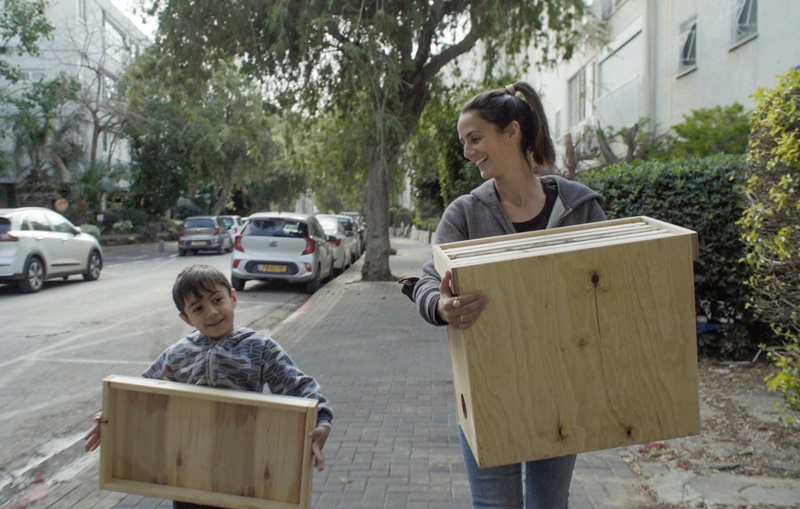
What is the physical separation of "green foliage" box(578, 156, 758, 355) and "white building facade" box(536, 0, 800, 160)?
1.63 metres

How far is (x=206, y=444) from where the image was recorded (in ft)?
Answer: 7.47

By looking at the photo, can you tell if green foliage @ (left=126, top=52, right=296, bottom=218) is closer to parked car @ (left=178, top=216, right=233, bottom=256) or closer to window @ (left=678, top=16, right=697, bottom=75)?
parked car @ (left=178, top=216, right=233, bottom=256)

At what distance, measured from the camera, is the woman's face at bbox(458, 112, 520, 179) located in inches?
92.4

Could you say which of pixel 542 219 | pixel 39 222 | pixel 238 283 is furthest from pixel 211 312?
pixel 39 222

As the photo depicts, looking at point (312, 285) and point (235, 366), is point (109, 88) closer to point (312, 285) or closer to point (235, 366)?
point (312, 285)

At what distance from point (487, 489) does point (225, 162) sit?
38596mm

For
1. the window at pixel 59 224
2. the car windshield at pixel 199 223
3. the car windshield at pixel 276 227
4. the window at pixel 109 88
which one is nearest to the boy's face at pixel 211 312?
the car windshield at pixel 276 227

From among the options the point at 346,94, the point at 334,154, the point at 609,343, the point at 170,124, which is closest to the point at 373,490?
the point at 609,343

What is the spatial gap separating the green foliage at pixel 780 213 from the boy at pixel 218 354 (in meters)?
2.84

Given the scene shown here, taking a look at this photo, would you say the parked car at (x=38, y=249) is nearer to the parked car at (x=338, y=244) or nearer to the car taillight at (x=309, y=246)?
the car taillight at (x=309, y=246)

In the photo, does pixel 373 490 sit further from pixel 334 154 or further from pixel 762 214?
pixel 334 154

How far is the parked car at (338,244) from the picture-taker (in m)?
Answer: 18.4

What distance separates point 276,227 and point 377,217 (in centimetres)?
229

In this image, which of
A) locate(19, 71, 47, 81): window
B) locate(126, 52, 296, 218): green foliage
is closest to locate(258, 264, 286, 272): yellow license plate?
locate(126, 52, 296, 218): green foliage
